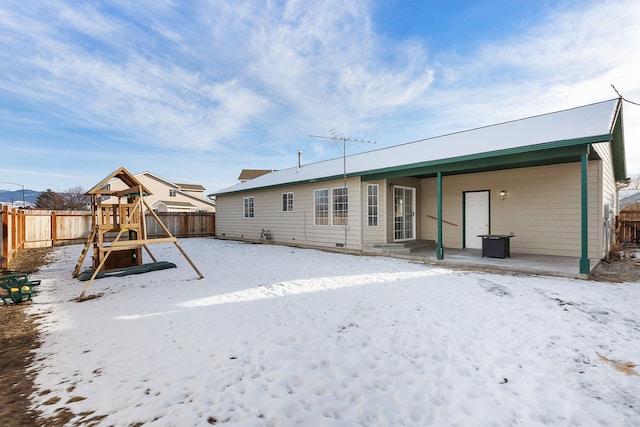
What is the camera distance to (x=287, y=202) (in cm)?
1274

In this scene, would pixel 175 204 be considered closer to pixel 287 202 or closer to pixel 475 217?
pixel 287 202

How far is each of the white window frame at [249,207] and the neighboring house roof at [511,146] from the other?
4254 mm

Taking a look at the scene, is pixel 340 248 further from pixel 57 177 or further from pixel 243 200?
pixel 57 177

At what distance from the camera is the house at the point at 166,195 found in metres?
30.3

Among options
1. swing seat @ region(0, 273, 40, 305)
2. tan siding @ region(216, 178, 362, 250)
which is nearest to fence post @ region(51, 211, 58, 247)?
tan siding @ region(216, 178, 362, 250)

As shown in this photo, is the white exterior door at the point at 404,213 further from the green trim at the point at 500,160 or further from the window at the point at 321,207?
the window at the point at 321,207

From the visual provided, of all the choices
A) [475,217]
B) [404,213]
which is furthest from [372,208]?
[475,217]

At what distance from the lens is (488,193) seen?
956 centimetres

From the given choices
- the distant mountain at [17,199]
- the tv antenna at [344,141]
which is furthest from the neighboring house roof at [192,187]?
the tv antenna at [344,141]

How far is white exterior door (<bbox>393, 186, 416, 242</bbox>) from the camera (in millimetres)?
10234

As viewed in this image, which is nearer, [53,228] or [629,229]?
[629,229]

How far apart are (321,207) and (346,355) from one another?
849 centimetres

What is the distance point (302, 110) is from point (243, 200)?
5616 millimetres

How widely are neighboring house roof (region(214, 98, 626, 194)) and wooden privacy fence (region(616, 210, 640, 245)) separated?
232 cm
